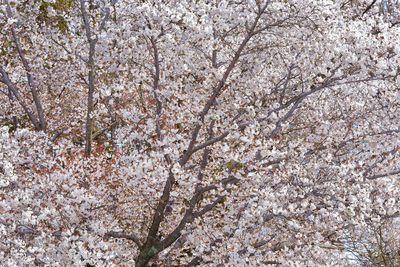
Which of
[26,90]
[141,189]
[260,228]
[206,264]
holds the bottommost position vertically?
[206,264]

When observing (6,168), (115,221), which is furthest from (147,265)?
(6,168)

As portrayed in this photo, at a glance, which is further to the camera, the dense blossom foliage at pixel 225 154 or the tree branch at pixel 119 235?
the tree branch at pixel 119 235

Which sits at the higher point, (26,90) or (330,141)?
(26,90)

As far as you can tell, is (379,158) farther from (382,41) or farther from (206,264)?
(206,264)

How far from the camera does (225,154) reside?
6602 millimetres

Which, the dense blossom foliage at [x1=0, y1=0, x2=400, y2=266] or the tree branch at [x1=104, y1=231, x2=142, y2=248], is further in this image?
the tree branch at [x1=104, y1=231, x2=142, y2=248]

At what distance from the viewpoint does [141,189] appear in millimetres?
7410

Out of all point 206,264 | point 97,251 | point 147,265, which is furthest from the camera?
point 147,265

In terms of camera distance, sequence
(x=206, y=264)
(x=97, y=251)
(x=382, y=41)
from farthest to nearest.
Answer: (x=206, y=264) < (x=97, y=251) < (x=382, y=41)

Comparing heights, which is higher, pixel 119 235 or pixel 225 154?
pixel 225 154

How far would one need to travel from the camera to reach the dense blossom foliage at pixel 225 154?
21.7ft

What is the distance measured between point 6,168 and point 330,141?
554cm

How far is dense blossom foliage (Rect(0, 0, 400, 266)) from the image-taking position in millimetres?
6629

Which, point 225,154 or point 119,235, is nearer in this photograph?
point 225,154
